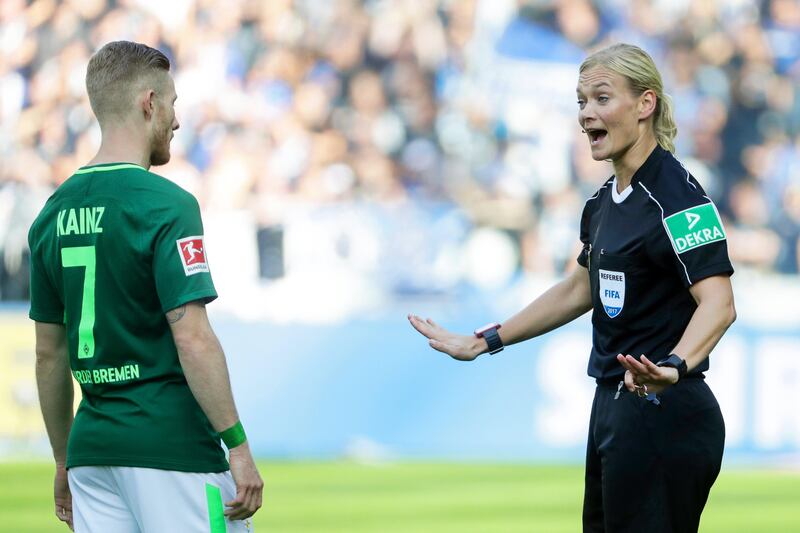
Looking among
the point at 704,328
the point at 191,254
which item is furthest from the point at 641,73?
the point at 191,254

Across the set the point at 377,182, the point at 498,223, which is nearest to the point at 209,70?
the point at 377,182

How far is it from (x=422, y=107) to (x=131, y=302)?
339 inches

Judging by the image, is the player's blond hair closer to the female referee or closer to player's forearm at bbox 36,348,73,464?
player's forearm at bbox 36,348,73,464

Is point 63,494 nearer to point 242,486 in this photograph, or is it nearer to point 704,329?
point 242,486

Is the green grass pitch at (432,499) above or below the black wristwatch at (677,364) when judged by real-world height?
below

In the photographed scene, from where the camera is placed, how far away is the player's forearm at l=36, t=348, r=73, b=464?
11.2 feet

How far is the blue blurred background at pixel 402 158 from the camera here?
34.4ft

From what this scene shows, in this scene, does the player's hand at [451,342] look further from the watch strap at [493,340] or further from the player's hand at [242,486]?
the player's hand at [242,486]

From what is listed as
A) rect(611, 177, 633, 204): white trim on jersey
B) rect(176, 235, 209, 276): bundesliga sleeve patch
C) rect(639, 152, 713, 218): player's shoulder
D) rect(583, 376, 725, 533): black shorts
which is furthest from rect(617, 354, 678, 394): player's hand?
rect(176, 235, 209, 276): bundesliga sleeve patch

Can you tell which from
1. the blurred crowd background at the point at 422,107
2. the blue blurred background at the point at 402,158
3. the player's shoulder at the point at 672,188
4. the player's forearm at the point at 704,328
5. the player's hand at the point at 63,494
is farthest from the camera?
the blurred crowd background at the point at 422,107

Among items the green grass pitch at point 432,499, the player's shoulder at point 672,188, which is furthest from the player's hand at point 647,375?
the green grass pitch at point 432,499

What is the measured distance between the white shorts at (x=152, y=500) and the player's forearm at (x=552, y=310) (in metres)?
1.23

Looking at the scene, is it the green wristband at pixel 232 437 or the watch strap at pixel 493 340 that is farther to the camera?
the watch strap at pixel 493 340

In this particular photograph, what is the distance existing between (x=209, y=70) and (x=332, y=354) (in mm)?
3260
